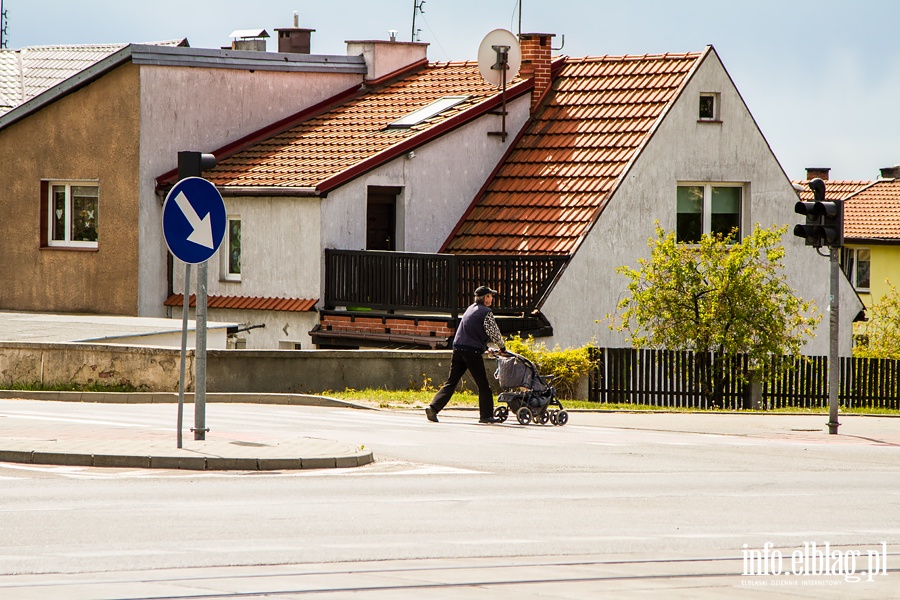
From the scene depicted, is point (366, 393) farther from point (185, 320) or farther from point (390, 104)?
point (390, 104)

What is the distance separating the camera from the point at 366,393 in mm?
23750

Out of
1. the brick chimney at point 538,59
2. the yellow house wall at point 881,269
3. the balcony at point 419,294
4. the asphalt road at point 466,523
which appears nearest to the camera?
the asphalt road at point 466,523

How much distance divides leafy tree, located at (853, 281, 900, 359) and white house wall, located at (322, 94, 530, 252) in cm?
1304

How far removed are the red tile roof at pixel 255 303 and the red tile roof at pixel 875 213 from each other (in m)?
33.1

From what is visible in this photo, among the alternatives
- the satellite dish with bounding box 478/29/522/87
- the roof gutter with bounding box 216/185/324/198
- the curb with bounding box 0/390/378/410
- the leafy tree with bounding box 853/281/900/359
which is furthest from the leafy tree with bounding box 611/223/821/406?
the leafy tree with bounding box 853/281/900/359

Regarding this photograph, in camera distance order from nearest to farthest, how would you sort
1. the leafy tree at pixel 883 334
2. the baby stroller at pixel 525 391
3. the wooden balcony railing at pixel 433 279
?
1. the baby stroller at pixel 525 391
2. the wooden balcony railing at pixel 433 279
3. the leafy tree at pixel 883 334

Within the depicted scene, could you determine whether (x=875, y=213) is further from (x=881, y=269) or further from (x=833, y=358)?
(x=833, y=358)

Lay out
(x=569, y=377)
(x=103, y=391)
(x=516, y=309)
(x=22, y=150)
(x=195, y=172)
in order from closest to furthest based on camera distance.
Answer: (x=195, y=172)
(x=103, y=391)
(x=569, y=377)
(x=516, y=309)
(x=22, y=150)

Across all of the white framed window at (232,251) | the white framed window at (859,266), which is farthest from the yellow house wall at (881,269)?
the white framed window at (232,251)

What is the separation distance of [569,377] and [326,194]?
273 inches

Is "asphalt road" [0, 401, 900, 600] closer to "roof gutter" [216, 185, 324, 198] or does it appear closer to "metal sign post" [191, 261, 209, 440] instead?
"metal sign post" [191, 261, 209, 440]

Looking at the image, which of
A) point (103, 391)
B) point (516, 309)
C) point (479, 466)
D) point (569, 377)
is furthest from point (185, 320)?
point (516, 309)

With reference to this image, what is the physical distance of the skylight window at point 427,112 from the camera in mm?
33094

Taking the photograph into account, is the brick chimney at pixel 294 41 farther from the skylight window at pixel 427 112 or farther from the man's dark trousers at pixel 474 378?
the man's dark trousers at pixel 474 378
